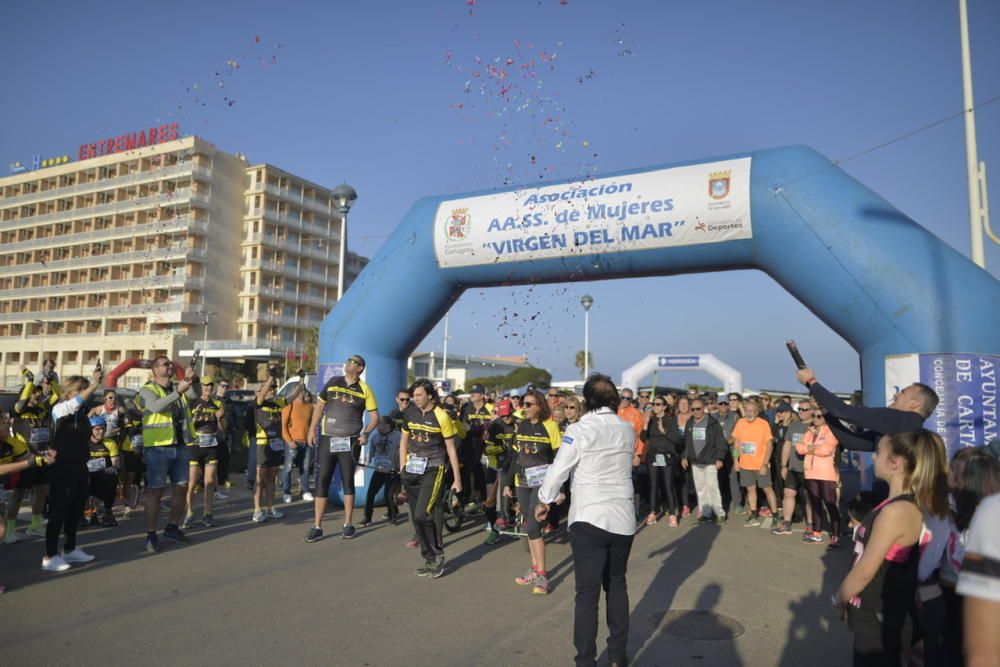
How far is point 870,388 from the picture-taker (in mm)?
7922

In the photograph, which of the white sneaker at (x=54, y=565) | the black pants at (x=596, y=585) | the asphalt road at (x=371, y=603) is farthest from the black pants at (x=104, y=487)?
the black pants at (x=596, y=585)

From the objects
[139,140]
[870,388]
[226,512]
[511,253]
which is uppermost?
[139,140]

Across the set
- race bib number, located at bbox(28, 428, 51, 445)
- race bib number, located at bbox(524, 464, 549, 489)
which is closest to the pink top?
race bib number, located at bbox(524, 464, 549, 489)

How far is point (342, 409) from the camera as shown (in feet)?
28.0

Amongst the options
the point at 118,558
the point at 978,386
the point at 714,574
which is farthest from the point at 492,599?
the point at 978,386

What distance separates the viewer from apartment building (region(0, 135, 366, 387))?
6191 centimetres

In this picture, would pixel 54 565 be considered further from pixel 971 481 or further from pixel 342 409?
pixel 971 481

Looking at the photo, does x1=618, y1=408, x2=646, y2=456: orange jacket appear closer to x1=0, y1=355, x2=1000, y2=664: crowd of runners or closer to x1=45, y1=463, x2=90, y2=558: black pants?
x1=0, y1=355, x2=1000, y2=664: crowd of runners

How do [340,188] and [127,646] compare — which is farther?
[340,188]

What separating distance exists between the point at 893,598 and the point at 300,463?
10826 mm

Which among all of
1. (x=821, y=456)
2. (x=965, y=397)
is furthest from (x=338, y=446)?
(x=965, y=397)

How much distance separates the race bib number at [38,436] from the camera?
27.7ft

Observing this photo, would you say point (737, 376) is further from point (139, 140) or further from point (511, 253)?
point (139, 140)

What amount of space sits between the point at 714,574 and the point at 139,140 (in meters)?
68.3
